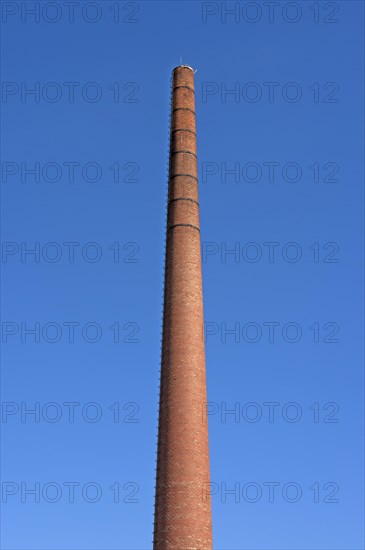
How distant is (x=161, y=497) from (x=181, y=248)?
22.6ft

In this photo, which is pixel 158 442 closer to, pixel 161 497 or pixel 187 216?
pixel 161 497

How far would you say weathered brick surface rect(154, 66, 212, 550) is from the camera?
18828 mm

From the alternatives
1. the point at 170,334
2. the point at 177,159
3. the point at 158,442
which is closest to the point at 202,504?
the point at 158,442

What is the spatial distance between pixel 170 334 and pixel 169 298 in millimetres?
1168

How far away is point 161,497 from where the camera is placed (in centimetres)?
1923

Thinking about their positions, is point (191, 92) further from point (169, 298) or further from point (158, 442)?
point (158, 442)

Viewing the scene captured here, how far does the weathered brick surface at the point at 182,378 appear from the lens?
18.8 meters

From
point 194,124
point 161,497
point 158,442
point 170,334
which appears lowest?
point 161,497

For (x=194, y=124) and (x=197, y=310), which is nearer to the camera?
(x=197, y=310)

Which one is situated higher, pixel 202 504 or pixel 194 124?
pixel 194 124

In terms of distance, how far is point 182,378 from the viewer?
20.2m

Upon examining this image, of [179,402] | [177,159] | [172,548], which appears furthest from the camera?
[177,159]

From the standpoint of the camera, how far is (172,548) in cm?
1850

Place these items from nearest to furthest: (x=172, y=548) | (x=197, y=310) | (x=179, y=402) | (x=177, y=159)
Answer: (x=172, y=548), (x=179, y=402), (x=197, y=310), (x=177, y=159)
